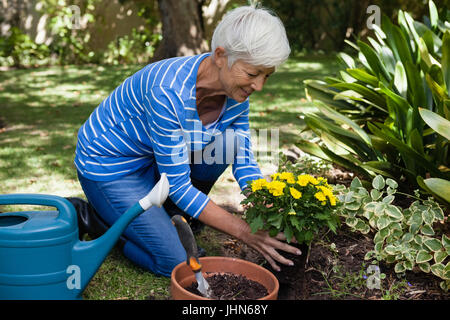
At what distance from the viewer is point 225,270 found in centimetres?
208

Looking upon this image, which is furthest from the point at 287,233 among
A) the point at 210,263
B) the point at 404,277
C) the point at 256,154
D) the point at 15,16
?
the point at 15,16

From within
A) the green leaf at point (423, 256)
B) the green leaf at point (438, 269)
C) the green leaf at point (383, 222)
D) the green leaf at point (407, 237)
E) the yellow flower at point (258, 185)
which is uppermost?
the yellow flower at point (258, 185)

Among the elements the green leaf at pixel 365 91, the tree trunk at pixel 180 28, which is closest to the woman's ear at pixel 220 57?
the green leaf at pixel 365 91

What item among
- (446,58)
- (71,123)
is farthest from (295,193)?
Result: (71,123)

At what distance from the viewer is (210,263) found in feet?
6.77

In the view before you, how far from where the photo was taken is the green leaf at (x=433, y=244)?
6.86 feet

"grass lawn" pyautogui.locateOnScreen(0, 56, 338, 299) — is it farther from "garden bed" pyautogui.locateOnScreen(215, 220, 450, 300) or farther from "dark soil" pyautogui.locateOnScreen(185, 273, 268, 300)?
"garden bed" pyautogui.locateOnScreen(215, 220, 450, 300)

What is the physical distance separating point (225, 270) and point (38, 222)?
2.55 feet

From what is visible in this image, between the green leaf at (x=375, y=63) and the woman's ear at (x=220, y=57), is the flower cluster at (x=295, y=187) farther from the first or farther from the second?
the green leaf at (x=375, y=63)

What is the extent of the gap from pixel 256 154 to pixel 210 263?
8.69 feet

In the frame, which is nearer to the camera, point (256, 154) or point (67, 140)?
point (256, 154)

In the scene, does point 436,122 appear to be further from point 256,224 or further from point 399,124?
point 256,224

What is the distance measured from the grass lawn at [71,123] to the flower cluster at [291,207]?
2.38 ft

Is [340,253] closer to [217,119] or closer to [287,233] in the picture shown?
[287,233]
